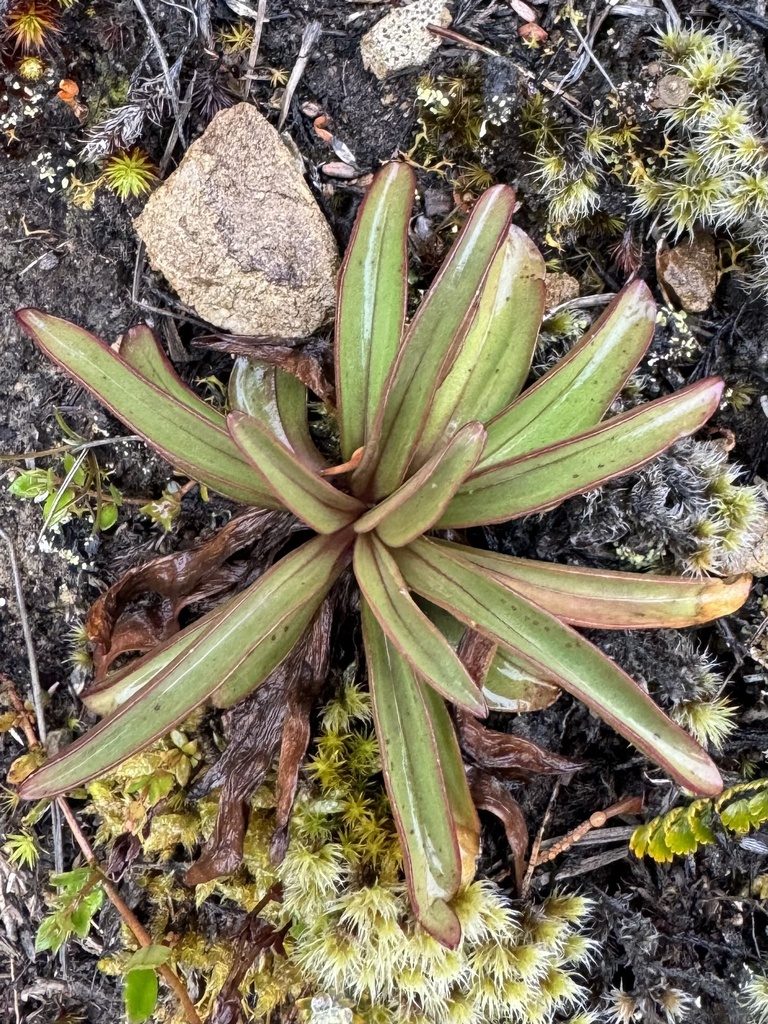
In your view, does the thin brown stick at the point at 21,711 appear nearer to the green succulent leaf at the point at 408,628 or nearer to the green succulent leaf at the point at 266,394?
the green succulent leaf at the point at 266,394

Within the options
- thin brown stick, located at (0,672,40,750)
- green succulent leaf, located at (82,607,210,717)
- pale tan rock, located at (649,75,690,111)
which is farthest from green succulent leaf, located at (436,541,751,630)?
thin brown stick, located at (0,672,40,750)

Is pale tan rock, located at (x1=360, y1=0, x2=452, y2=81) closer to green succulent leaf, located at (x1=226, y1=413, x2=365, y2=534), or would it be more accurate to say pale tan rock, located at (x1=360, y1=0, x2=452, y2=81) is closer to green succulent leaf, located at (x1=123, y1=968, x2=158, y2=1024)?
green succulent leaf, located at (x1=226, y1=413, x2=365, y2=534)

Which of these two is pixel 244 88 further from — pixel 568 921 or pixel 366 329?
pixel 568 921

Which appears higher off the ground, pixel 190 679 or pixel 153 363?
pixel 153 363

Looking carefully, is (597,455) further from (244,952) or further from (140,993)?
(140,993)

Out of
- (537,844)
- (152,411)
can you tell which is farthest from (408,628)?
(537,844)

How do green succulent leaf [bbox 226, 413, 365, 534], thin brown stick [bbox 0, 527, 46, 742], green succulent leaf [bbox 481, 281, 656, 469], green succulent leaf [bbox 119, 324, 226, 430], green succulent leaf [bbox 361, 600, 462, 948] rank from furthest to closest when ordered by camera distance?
thin brown stick [bbox 0, 527, 46, 742], green succulent leaf [bbox 119, 324, 226, 430], green succulent leaf [bbox 481, 281, 656, 469], green succulent leaf [bbox 361, 600, 462, 948], green succulent leaf [bbox 226, 413, 365, 534]
